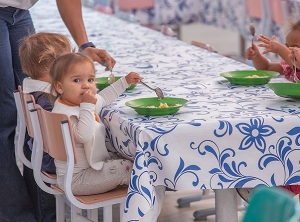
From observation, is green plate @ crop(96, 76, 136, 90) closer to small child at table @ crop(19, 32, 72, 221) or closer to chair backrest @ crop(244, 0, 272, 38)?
small child at table @ crop(19, 32, 72, 221)

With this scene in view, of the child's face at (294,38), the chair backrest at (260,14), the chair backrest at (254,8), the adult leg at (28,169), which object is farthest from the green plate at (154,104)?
the chair backrest at (254,8)

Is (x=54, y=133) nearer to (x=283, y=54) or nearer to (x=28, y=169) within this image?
(x=28, y=169)

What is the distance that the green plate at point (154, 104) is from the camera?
2.37 metres

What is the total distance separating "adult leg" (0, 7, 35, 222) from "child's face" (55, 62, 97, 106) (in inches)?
19.6

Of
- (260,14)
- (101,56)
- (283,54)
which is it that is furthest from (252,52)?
(260,14)

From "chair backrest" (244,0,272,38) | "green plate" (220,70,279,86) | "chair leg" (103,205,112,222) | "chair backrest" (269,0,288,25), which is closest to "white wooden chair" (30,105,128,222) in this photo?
"chair leg" (103,205,112,222)

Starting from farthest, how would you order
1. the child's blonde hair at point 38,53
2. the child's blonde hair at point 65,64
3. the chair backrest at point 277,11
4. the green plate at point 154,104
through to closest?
1. the chair backrest at point 277,11
2. the child's blonde hair at point 38,53
3. the child's blonde hair at point 65,64
4. the green plate at point 154,104

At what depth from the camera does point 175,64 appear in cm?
347

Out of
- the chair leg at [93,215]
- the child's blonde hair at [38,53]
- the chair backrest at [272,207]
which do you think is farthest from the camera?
the child's blonde hair at [38,53]

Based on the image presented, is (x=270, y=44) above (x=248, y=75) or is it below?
above

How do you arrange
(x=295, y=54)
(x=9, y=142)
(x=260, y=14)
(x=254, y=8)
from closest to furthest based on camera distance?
(x=295, y=54), (x=9, y=142), (x=260, y=14), (x=254, y=8)

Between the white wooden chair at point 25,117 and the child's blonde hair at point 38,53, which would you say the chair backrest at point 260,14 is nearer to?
the child's blonde hair at point 38,53

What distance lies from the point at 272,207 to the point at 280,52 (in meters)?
1.39

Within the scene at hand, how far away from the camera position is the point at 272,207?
1512 millimetres
